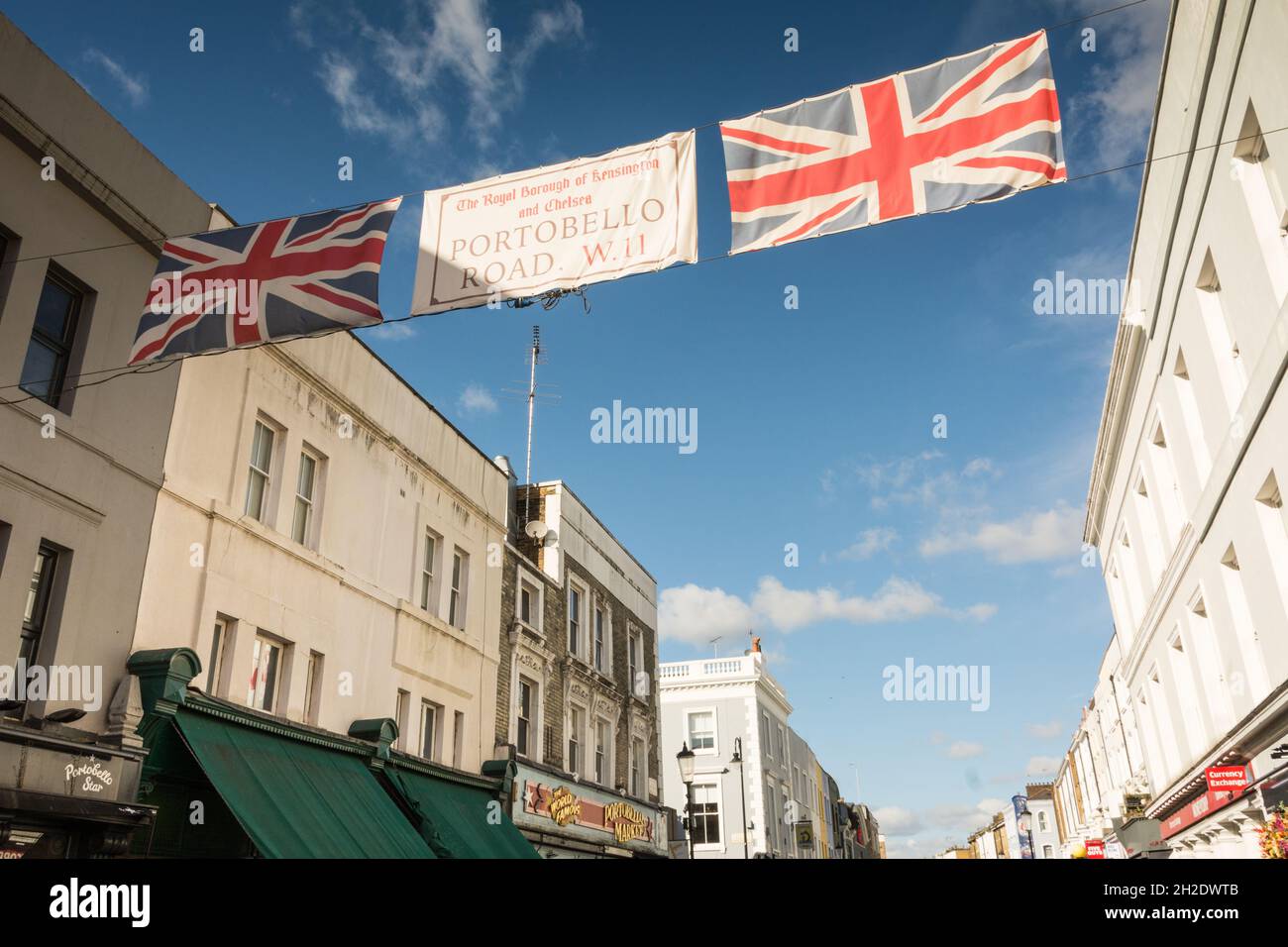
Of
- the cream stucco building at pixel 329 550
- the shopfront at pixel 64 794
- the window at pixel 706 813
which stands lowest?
the shopfront at pixel 64 794

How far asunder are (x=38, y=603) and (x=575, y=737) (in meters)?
16.0

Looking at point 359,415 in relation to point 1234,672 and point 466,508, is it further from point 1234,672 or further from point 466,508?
point 1234,672

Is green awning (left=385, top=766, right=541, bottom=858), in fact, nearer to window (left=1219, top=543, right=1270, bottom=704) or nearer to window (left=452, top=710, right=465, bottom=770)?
window (left=452, top=710, right=465, bottom=770)

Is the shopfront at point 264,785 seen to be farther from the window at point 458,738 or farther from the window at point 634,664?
the window at point 634,664

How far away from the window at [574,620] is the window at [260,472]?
11776 mm

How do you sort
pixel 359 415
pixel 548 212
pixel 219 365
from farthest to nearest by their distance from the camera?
pixel 359 415 < pixel 219 365 < pixel 548 212

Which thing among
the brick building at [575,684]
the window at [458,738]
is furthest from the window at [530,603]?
the window at [458,738]

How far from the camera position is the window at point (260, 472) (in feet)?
47.7

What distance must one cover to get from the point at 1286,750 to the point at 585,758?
16.4 m

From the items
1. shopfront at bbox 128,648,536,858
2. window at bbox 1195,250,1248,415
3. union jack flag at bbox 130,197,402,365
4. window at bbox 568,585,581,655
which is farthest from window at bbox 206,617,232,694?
window at bbox 1195,250,1248,415

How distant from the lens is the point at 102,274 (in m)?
11.9

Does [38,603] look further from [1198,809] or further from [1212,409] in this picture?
[1198,809]

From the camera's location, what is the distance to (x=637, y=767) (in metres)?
28.8
